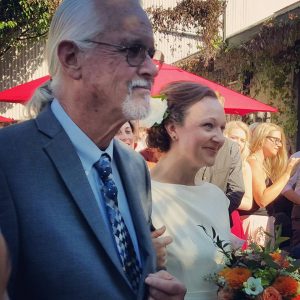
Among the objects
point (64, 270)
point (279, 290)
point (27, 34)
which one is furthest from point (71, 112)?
point (27, 34)

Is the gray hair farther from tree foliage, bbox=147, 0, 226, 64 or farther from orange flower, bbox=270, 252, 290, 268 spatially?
tree foliage, bbox=147, 0, 226, 64

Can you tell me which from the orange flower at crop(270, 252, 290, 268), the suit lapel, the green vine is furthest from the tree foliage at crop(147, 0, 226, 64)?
the suit lapel

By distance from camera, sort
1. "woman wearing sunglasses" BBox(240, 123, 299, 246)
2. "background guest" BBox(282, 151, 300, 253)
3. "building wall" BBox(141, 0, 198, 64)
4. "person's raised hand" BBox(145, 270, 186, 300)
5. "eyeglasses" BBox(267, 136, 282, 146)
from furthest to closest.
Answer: "building wall" BBox(141, 0, 198, 64) < "eyeglasses" BBox(267, 136, 282, 146) < "woman wearing sunglasses" BBox(240, 123, 299, 246) < "background guest" BBox(282, 151, 300, 253) < "person's raised hand" BBox(145, 270, 186, 300)

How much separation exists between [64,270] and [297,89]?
10.7 meters

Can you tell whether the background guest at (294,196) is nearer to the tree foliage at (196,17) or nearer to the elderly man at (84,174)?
the elderly man at (84,174)

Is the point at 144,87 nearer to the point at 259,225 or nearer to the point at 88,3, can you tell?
the point at 88,3

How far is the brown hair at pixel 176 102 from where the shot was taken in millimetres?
2902

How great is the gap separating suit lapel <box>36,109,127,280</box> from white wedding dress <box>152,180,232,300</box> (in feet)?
3.23

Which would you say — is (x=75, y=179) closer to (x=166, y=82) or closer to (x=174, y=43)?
(x=166, y=82)

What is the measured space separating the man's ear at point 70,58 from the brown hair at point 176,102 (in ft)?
3.77

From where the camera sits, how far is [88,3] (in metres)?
1.81

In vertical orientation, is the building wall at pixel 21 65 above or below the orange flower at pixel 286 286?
above

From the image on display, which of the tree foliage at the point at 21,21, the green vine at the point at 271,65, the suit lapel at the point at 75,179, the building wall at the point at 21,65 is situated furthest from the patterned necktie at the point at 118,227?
the building wall at the point at 21,65

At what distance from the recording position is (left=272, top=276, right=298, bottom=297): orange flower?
91.5 inches
